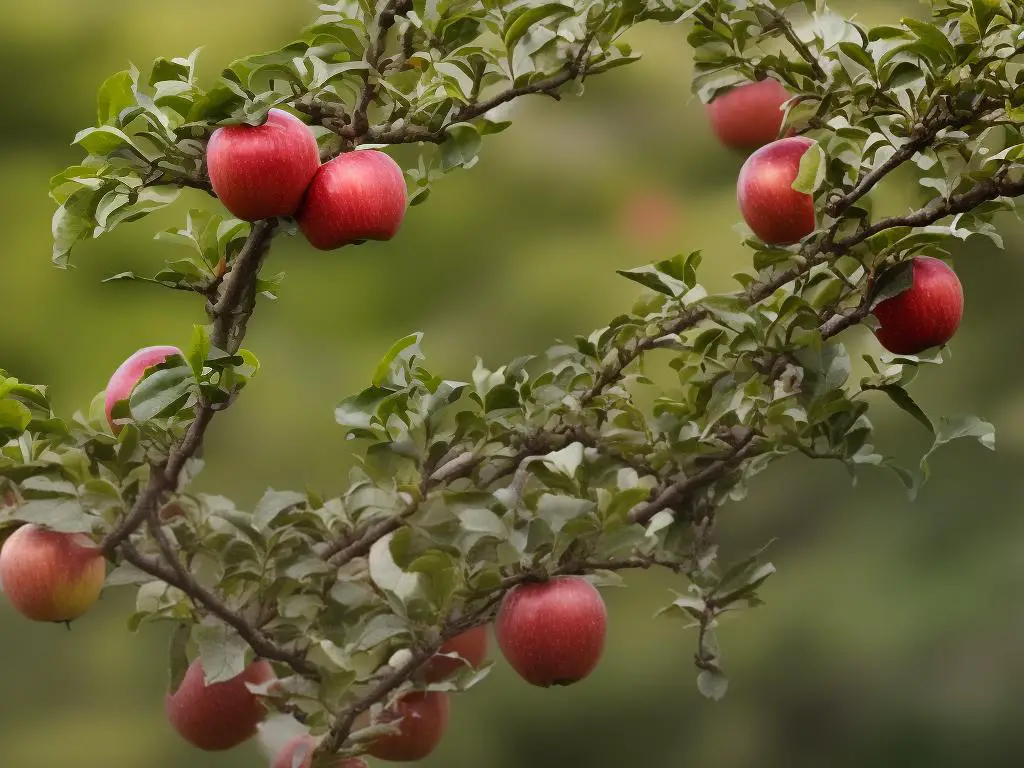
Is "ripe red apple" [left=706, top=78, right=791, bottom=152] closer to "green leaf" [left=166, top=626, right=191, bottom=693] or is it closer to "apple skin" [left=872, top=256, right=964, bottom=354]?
"apple skin" [left=872, top=256, right=964, bottom=354]

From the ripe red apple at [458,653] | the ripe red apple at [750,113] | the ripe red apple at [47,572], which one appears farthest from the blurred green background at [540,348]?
the ripe red apple at [750,113]

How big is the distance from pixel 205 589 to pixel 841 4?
2.46 m

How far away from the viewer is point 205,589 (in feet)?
3.88

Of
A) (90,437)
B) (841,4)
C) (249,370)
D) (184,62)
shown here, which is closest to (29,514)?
(90,437)

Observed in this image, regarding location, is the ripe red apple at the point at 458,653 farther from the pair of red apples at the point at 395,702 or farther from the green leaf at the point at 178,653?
the green leaf at the point at 178,653

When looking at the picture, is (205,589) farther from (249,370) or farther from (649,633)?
(649,633)

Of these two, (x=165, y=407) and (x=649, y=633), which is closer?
(x=165, y=407)

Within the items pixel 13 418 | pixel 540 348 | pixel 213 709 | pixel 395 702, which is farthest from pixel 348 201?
pixel 540 348

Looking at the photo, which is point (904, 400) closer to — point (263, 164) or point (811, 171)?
point (811, 171)

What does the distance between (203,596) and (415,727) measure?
26cm

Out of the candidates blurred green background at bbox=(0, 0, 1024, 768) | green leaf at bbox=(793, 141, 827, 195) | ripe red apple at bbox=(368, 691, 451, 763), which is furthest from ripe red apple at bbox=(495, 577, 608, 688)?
blurred green background at bbox=(0, 0, 1024, 768)

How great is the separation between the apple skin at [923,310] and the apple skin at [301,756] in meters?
0.56

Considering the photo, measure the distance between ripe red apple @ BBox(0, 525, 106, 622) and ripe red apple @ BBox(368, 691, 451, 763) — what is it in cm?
29

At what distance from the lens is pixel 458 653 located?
1.36 m
